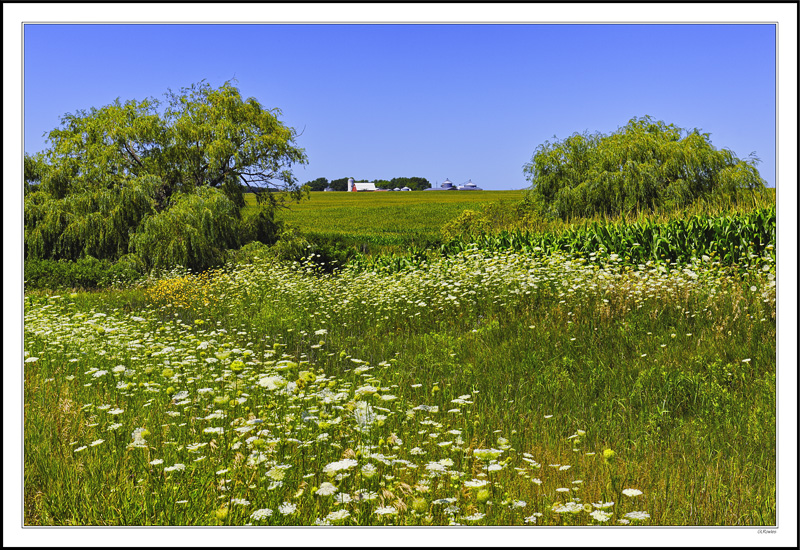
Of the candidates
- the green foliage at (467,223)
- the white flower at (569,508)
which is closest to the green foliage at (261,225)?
the green foliage at (467,223)

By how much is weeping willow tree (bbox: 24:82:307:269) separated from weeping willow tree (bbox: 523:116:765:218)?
9.33 m

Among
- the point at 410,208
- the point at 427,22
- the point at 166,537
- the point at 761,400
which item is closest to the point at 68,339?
the point at 166,537

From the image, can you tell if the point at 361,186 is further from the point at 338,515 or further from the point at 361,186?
the point at 338,515

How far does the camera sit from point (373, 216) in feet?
125

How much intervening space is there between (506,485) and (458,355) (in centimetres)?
294

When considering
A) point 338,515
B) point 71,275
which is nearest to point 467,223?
point 71,275

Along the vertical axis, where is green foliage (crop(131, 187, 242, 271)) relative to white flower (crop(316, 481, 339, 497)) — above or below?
above

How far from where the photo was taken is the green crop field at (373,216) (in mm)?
28302

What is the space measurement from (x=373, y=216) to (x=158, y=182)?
24.1 metres

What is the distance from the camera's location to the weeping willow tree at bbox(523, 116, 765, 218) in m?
19.4

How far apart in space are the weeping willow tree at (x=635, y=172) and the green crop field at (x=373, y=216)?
15.6 feet

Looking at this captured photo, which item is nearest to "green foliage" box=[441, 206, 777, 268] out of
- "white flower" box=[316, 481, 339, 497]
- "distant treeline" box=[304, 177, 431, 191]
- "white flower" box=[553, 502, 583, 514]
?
"white flower" box=[553, 502, 583, 514]

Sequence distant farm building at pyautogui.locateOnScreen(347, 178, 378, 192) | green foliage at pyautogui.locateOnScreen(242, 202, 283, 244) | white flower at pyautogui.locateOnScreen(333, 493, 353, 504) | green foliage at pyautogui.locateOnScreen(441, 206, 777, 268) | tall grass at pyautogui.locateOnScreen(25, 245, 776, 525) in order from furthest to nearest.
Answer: distant farm building at pyautogui.locateOnScreen(347, 178, 378, 192) → green foliage at pyautogui.locateOnScreen(242, 202, 283, 244) → green foliage at pyautogui.locateOnScreen(441, 206, 777, 268) → tall grass at pyautogui.locateOnScreen(25, 245, 776, 525) → white flower at pyautogui.locateOnScreen(333, 493, 353, 504)

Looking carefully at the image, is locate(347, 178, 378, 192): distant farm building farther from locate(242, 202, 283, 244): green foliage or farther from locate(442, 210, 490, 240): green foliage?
locate(242, 202, 283, 244): green foliage
